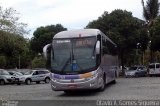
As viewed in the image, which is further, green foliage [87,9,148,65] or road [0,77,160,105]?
green foliage [87,9,148,65]

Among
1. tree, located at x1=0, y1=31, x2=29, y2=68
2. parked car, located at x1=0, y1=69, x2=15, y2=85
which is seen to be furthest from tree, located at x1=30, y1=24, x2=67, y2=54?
parked car, located at x1=0, y1=69, x2=15, y2=85

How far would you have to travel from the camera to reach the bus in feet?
68.5

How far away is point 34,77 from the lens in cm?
4419

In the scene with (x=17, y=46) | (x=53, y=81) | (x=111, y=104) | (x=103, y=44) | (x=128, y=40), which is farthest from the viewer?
(x=128, y=40)

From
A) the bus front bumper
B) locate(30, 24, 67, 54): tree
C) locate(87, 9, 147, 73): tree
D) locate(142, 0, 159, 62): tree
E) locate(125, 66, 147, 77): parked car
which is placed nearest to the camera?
the bus front bumper

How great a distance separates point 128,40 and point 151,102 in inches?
1576

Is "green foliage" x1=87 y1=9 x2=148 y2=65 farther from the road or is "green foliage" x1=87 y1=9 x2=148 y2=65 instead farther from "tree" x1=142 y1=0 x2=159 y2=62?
the road

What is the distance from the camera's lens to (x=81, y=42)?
71.8 feet

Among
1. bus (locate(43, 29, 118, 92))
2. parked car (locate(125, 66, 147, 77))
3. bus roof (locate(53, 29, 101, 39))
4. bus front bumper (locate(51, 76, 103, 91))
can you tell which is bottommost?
parked car (locate(125, 66, 147, 77))

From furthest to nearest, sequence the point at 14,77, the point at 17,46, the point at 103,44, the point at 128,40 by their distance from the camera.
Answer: the point at 128,40, the point at 17,46, the point at 14,77, the point at 103,44

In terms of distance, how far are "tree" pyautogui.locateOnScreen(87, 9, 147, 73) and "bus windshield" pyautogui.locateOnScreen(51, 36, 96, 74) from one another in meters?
33.5

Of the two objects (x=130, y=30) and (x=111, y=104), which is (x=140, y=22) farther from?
(x=111, y=104)

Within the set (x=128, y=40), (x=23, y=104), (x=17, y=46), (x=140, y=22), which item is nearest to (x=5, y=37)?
(x=17, y=46)

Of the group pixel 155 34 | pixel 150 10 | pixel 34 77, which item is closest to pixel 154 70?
pixel 155 34
